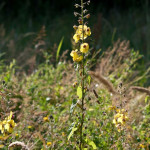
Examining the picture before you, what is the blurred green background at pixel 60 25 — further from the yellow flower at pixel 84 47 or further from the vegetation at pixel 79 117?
the yellow flower at pixel 84 47

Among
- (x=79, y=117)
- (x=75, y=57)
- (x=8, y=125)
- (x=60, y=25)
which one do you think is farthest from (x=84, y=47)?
(x=60, y=25)

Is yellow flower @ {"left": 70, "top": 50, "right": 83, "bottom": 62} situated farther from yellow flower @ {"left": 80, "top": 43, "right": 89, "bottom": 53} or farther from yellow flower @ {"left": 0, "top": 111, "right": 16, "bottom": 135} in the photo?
yellow flower @ {"left": 0, "top": 111, "right": 16, "bottom": 135}

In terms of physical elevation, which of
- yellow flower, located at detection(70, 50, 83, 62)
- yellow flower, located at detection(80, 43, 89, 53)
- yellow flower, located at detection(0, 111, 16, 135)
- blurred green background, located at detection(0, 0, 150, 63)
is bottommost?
yellow flower, located at detection(0, 111, 16, 135)

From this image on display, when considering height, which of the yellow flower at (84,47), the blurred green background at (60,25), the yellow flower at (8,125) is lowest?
the yellow flower at (8,125)

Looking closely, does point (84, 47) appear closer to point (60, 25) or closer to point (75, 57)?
point (75, 57)

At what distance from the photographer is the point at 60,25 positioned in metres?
5.96

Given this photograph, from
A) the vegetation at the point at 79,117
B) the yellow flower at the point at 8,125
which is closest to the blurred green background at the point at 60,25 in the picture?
the vegetation at the point at 79,117

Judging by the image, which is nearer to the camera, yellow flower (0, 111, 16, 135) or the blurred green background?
yellow flower (0, 111, 16, 135)

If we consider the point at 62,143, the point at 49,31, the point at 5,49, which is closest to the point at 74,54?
the point at 62,143

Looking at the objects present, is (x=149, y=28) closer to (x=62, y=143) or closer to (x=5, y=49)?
(x=5, y=49)

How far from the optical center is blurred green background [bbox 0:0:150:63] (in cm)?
451

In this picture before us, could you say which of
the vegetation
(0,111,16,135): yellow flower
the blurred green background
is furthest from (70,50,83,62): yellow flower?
the blurred green background

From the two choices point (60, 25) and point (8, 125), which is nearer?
point (8, 125)

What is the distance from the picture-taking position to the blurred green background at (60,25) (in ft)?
14.8
